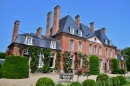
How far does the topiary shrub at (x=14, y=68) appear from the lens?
12432 millimetres

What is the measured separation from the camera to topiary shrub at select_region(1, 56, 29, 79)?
40.8 feet

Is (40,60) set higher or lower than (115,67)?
higher

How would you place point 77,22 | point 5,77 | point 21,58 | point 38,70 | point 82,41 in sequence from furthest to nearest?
point 77,22 < point 82,41 < point 38,70 < point 21,58 < point 5,77

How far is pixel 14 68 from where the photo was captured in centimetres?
1266

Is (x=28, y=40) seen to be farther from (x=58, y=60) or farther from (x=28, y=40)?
(x=58, y=60)

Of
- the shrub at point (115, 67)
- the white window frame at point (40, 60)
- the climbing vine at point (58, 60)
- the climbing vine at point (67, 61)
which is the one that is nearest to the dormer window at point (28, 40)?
the white window frame at point (40, 60)

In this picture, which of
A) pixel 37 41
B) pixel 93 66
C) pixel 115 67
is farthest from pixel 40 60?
pixel 115 67

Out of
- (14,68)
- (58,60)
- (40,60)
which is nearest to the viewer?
(14,68)

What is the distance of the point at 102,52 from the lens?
1067 inches

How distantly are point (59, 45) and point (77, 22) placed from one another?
703cm

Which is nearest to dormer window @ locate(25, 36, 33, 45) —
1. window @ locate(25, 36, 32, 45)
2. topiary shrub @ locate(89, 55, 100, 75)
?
window @ locate(25, 36, 32, 45)

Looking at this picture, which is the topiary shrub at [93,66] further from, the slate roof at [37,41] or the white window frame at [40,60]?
the white window frame at [40,60]

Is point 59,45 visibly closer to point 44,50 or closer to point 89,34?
point 44,50

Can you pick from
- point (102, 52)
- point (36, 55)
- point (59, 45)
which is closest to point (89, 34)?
point (102, 52)
